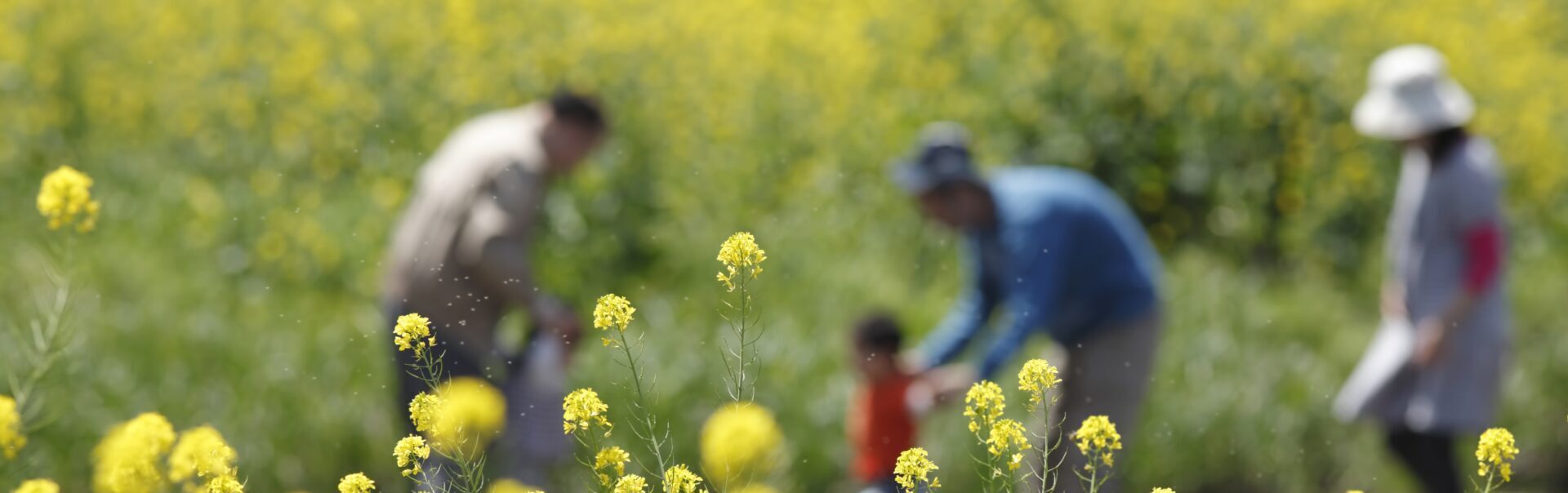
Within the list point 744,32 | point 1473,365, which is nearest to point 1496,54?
point 744,32

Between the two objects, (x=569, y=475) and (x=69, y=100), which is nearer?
(x=569, y=475)

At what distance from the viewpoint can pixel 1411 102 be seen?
3848 mm

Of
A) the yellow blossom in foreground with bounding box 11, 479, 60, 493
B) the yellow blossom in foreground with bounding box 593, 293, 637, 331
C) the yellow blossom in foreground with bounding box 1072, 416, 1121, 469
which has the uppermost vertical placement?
the yellow blossom in foreground with bounding box 593, 293, 637, 331

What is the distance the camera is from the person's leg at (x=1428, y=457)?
3.78 m

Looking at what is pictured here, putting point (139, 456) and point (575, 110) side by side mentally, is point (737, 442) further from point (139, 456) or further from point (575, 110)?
point (575, 110)

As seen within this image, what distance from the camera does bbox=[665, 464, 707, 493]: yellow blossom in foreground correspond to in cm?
140

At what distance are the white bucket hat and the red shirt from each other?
1.41 meters

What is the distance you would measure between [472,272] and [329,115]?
330cm

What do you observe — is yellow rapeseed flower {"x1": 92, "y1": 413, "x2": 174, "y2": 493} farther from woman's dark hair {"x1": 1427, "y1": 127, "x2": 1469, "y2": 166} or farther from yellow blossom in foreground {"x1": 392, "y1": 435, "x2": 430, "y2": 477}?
woman's dark hair {"x1": 1427, "y1": 127, "x2": 1469, "y2": 166}

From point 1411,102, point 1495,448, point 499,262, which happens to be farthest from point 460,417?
point 1411,102

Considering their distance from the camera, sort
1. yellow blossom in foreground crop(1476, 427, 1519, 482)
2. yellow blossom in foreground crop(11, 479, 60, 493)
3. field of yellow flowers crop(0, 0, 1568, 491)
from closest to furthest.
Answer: yellow blossom in foreground crop(11, 479, 60, 493)
yellow blossom in foreground crop(1476, 427, 1519, 482)
field of yellow flowers crop(0, 0, 1568, 491)

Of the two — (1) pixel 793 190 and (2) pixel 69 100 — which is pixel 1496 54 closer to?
(1) pixel 793 190

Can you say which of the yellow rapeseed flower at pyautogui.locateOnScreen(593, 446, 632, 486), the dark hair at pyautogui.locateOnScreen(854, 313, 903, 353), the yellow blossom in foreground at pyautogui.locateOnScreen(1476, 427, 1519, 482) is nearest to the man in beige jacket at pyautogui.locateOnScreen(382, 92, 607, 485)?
the dark hair at pyautogui.locateOnScreen(854, 313, 903, 353)

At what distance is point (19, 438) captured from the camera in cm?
143
